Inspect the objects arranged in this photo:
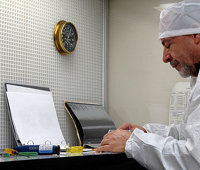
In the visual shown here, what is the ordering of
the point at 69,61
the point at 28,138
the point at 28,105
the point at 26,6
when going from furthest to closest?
the point at 69,61
the point at 26,6
the point at 28,105
the point at 28,138

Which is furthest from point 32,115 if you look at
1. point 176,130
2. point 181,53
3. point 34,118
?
point 181,53

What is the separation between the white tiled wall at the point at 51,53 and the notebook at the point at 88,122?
6cm

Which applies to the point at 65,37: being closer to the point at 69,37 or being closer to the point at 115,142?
the point at 69,37

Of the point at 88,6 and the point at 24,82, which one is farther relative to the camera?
the point at 88,6

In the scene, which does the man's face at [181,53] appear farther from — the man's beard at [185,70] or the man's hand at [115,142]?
the man's hand at [115,142]

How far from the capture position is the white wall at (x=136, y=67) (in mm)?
2344

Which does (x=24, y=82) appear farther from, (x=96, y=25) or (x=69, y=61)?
(x=96, y=25)

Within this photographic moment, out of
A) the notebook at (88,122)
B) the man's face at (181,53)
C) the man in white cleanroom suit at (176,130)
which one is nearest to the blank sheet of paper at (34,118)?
the notebook at (88,122)

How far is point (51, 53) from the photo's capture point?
2170 millimetres

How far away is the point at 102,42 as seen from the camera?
262cm

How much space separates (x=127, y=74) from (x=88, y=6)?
22.0 inches

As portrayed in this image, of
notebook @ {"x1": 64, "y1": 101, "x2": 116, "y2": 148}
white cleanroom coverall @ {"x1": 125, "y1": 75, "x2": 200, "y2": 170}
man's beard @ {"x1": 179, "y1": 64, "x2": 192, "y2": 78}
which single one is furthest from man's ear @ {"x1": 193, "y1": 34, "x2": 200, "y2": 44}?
notebook @ {"x1": 64, "y1": 101, "x2": 116, "y2": 148}

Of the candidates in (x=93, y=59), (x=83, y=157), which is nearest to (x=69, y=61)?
(x=93, y=59)

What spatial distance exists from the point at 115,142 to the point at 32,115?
0.71 m
